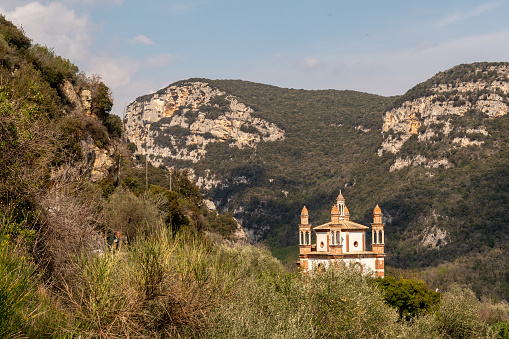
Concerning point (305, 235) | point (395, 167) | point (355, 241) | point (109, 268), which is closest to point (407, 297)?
point (355, 241)

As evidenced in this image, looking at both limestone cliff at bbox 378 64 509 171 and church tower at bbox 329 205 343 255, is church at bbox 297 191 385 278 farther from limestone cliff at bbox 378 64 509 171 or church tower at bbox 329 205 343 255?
limestone cliff at bbox 378 64 509 171

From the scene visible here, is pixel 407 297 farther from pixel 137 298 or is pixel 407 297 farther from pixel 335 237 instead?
pixel 137 298

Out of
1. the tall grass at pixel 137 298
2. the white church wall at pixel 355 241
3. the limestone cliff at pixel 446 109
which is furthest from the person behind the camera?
the limestone cliff at pixel 446 109

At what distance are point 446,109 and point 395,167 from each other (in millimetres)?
21171

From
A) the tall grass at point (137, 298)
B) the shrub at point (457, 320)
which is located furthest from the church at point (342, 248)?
the tall grass at point (137, 298)

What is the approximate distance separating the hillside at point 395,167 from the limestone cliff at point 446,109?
0.29 m

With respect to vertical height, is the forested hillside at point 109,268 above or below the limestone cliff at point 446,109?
below

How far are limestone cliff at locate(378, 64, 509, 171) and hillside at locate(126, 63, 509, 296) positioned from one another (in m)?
0.29

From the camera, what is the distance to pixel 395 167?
136375 millimetres

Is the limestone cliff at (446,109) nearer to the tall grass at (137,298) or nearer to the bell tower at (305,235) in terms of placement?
the bell tower at (305,235)

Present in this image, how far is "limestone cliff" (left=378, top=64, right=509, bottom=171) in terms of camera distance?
132 metres

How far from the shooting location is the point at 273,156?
573ft

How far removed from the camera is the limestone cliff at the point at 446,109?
433 ft

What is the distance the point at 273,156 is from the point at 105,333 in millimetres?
161854
